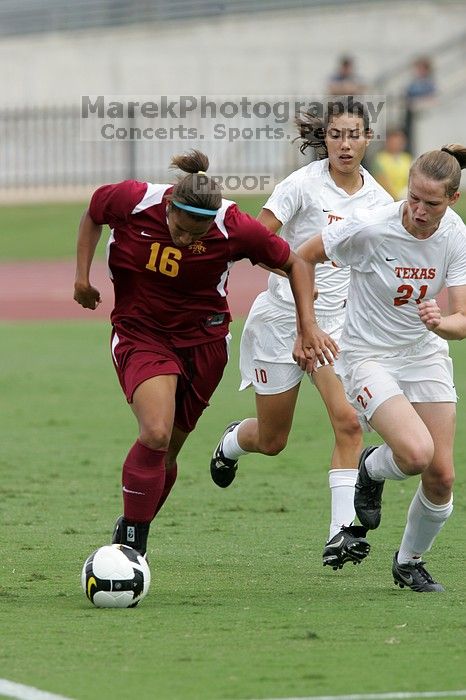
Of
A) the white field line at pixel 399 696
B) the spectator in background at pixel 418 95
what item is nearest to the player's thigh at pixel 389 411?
the white field line at pixel 399 696

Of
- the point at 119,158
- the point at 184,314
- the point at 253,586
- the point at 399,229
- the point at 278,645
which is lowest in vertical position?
the point at 119,158

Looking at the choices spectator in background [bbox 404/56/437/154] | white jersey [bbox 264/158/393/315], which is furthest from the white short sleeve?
spectator in background [bbox 404/56/437/154]

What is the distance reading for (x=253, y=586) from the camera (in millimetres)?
6613

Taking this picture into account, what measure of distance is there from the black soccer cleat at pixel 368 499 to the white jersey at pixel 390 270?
1.93 feet

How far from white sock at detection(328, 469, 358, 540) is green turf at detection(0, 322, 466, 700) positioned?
255 millimetres

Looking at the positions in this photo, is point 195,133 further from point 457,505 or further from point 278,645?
point 278,645

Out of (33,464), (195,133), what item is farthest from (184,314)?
(195,133)

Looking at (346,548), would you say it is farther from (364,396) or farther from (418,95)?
(418,95)

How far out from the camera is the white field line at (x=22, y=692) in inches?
181

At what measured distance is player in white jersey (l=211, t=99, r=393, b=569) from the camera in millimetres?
7453

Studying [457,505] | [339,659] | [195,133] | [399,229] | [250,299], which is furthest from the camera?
[195,133]

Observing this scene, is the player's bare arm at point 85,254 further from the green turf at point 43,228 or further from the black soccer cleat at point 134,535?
the green turf at point 43,228

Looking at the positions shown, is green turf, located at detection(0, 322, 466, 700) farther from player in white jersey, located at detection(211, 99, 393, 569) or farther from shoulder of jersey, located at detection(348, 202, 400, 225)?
→ shoulder of jersey, located at detection(348, 202, 400, 225)

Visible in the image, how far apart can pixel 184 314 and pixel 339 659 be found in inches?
84.8
